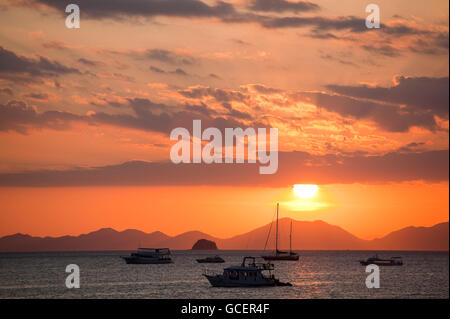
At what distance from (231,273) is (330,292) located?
20644 mm

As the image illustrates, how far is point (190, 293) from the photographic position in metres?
99.6
